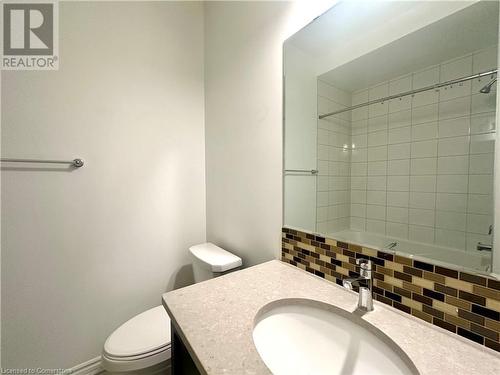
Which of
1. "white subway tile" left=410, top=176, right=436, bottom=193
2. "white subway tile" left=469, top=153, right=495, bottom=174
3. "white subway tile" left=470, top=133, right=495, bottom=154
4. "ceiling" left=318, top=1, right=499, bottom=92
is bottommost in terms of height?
"white subway tile" left=410, top=176, right=436, bottom=193

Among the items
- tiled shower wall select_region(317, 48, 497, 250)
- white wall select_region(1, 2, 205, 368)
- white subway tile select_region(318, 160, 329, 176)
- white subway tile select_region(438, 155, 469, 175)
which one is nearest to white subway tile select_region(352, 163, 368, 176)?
tiled shower wall select_region(317, 48, 497, 250)

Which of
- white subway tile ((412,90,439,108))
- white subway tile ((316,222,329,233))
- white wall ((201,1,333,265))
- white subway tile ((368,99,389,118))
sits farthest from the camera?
white wall ((201,1,333,265))

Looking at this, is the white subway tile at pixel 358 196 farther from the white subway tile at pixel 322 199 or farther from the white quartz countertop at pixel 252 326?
the white quartz countertop at pixel 252 326

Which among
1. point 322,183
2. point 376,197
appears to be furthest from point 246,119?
point 376,197

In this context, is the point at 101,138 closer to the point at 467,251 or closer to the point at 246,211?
the point at 246,211

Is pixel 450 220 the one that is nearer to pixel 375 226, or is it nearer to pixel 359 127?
pixel 375 226

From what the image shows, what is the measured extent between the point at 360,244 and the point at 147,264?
1.26 metres

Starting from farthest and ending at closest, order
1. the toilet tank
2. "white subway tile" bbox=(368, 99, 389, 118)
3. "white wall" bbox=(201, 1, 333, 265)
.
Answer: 1. the toilet tank
2. "white wall" bbox=(201, 1, 333, 265)
3. "white subway tile" bbox=(368, 99, 389, 118)

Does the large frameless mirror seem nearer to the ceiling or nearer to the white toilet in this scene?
the ceiling

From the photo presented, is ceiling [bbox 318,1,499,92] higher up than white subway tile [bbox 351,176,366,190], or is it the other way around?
ceiling [bbox 318,1,499,92]

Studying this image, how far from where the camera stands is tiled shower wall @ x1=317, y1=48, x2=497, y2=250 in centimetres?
56

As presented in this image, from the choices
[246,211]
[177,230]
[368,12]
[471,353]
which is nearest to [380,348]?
[471,353]

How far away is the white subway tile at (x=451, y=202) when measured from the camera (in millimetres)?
598

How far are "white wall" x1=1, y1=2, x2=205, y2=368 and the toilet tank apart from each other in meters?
0.27
